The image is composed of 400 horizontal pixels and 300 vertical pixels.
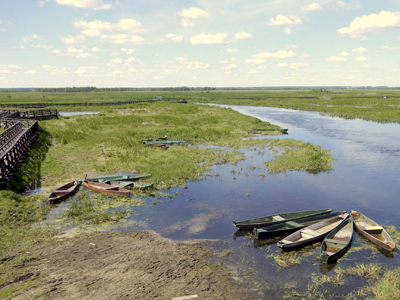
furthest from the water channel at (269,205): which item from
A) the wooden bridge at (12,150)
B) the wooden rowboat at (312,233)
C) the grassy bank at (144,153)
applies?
the wooden bridge at (12,150)

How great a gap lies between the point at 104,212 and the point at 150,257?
661cm

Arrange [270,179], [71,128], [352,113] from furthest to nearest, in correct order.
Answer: [352,113] < [71,128] < [270,179]

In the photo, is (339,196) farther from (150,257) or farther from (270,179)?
(150,257)

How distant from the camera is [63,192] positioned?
66.2ft

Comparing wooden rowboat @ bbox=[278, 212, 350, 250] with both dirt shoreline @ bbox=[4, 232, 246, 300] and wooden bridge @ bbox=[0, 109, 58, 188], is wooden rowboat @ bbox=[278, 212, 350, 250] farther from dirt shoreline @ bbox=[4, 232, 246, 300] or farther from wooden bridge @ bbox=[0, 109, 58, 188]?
wooden bridge @ bbox=[0, 109, 58, 188]

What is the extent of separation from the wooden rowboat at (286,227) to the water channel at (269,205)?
1.51 feet

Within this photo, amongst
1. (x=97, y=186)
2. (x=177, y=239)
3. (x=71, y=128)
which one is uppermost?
(x=71, y=128)

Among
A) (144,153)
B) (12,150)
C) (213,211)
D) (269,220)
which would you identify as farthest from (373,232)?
(12,150)

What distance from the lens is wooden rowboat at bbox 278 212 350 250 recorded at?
1412 cm

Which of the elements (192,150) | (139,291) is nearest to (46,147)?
(192,150)

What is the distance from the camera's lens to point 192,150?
114ft

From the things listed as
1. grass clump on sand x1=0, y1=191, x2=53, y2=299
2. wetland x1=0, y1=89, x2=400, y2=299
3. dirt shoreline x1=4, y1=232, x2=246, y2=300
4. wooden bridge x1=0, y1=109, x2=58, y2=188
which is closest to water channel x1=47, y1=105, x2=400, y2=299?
wetland x1=0, y1=89, x2=400, y2=299

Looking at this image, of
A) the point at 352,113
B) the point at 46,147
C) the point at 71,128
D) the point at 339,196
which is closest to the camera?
the point at 339,196

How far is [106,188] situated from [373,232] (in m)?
18.4
